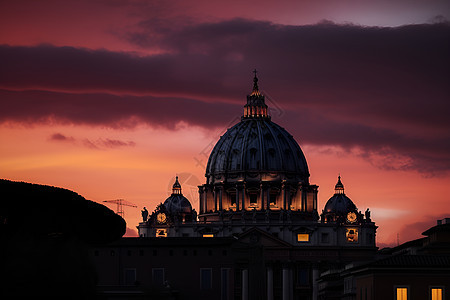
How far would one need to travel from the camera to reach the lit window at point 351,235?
644 feet

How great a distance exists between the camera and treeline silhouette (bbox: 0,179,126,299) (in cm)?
5650

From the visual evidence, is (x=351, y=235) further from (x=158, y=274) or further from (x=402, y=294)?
(x=402, y=294)

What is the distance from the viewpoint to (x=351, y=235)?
19700 centimetres

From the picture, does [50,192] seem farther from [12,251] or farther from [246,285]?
[246,285]

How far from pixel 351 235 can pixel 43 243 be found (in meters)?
140

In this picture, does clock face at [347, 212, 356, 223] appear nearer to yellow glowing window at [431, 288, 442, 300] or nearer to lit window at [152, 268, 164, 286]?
lit window at [152, 268, 164, 286]

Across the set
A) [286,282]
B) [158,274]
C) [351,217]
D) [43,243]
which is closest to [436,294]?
[43,243]

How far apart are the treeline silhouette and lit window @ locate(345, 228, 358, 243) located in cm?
13264

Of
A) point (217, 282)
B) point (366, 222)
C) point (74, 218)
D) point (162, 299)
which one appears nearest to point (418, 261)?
point (162, 299)

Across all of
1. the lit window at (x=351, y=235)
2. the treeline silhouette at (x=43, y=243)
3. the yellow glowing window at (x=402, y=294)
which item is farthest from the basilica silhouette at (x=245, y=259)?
the treeline silhouette at (x=43, y=243)

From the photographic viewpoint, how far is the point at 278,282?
189750 millimetres

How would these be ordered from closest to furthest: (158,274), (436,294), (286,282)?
(436,294)
(158,274)
(286,282)

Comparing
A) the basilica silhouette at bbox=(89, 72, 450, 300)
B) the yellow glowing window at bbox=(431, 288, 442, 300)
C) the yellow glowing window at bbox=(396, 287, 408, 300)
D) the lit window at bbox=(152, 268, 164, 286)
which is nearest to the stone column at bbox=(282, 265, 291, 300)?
the basilica silhouette at bbox=(89, 72, 450, 300)

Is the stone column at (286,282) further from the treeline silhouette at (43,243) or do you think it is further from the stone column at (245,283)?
the treeline silhouette at (43,243)
